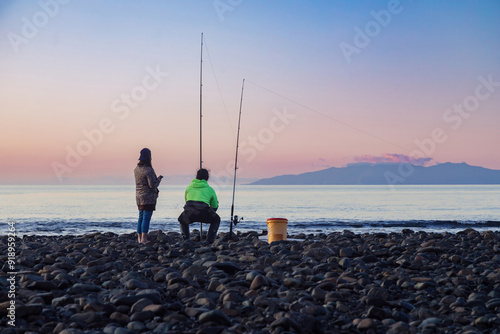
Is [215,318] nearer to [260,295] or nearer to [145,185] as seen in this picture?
[260,295]

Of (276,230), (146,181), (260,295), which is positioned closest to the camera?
(260,295)

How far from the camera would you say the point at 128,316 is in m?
4.41

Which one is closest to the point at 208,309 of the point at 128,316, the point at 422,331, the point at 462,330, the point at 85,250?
the point at 128,316

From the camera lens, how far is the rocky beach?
4.20 metres

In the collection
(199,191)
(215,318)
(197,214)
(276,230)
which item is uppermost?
(199,191)

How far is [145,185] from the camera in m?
9.04

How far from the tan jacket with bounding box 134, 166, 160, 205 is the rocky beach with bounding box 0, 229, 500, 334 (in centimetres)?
156

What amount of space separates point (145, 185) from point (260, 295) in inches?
180

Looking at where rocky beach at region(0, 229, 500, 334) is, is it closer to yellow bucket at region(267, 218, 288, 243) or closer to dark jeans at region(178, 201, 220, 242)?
dark jeans at region(178, 201, 220, 242)

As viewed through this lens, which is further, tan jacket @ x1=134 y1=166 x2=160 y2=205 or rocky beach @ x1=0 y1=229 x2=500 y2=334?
tan jacket @ x1=134 y1=166 x2=160 y2=205

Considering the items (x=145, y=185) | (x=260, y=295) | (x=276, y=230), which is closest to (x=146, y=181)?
(x=145, y=185)

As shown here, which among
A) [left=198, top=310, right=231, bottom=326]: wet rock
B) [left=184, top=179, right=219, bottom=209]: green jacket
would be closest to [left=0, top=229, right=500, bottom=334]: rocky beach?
[left=198, top=310, right=231, bottom=326]: wet rock

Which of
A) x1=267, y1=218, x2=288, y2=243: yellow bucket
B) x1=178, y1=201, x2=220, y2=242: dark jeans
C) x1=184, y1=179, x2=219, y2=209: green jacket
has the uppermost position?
x1=184, y1=179, x2=219, y2=209: green jacket

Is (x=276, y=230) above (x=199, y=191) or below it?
below
